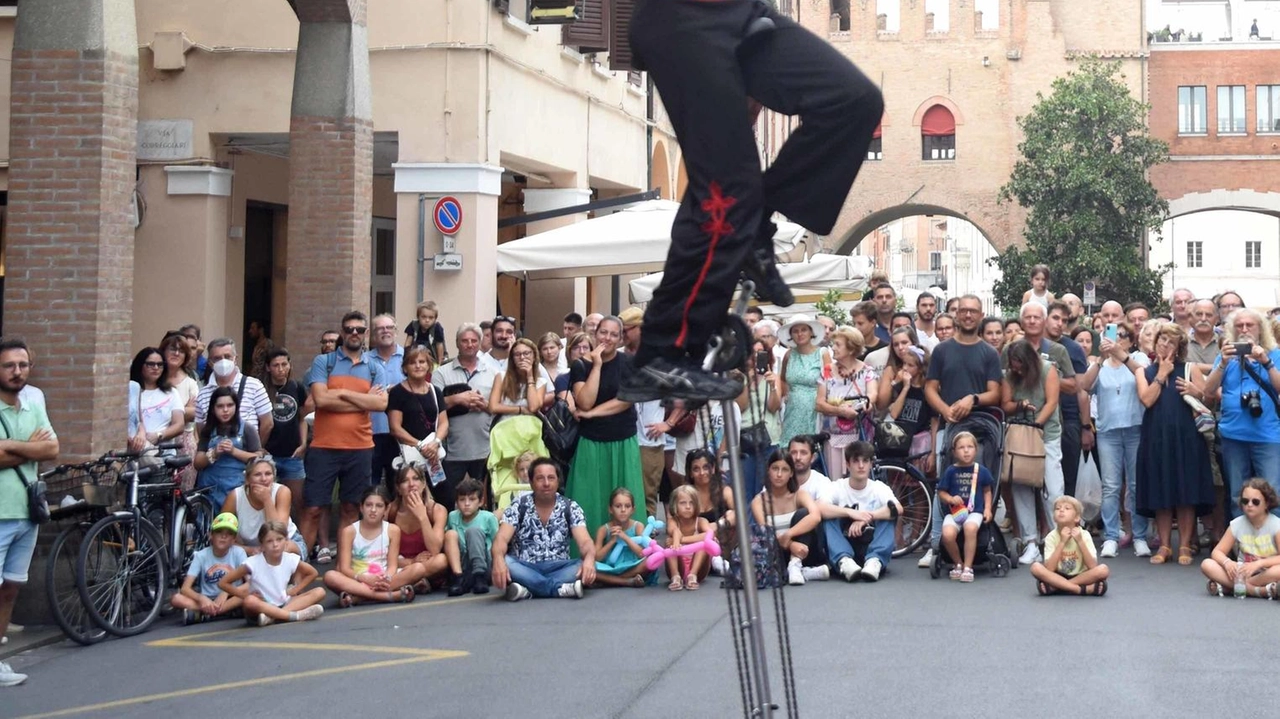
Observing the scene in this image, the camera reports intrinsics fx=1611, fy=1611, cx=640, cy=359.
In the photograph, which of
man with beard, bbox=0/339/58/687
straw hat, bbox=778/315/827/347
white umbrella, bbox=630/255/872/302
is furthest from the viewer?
white umbrella, bbox=630/255/872/302

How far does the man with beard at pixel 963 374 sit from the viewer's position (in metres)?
11.4

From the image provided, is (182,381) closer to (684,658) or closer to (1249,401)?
(684,658)

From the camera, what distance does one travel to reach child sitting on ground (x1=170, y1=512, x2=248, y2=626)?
981 cm

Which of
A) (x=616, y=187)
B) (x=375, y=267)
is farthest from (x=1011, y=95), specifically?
(x=375, y=267)

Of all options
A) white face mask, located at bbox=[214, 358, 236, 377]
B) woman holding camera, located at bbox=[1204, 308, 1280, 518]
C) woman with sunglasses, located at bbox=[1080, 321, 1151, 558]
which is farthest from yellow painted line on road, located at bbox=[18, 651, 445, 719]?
woman holding camera, located at bbox=[1204, 308, 1280, 518]

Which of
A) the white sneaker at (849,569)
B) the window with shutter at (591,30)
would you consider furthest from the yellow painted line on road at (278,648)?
the window with shutter at (591,30)

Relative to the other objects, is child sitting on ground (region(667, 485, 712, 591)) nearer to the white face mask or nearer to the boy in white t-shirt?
the boy in white t-shirt

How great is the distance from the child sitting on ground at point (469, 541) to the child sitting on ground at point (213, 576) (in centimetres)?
138

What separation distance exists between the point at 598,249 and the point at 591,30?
18.0 ft

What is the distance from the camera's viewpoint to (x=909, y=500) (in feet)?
39.0

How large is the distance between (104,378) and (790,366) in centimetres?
494

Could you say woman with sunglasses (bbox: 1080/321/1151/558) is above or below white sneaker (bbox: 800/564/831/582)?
above

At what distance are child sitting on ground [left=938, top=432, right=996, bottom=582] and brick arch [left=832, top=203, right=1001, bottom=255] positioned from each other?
133 ft

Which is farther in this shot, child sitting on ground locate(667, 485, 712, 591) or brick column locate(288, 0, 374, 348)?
brick column locate(288, 0, 374, 348)
